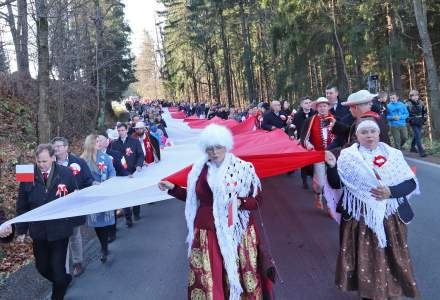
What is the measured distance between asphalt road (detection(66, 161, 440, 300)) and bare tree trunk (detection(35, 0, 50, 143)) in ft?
8.86

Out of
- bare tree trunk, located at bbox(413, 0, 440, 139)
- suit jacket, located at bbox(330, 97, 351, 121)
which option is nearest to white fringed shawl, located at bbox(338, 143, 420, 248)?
suit jacket, located at bbox(330, 97, 351, 121)

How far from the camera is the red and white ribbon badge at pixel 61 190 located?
4.84 m

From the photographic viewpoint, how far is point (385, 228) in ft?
12.9

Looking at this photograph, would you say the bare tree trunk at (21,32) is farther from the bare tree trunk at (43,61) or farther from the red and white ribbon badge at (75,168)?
the red and white ribbon badge at (75,168)

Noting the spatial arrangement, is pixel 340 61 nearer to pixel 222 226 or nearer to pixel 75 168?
pixel 75 168

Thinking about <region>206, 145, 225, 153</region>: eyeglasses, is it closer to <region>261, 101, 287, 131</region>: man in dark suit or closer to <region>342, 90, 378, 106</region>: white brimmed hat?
<region>342, 90, 378, 106</region>: white brimmed hat

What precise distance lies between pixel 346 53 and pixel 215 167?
25.7 meters

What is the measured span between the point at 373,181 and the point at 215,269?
154 cm

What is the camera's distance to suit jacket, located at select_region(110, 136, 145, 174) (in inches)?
322

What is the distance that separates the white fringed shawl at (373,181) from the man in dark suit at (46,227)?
2.87m

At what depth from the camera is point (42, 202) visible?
4738mm

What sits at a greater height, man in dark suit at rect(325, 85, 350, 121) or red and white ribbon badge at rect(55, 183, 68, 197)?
man in dark suit at rect(325, 85, 350, 121)

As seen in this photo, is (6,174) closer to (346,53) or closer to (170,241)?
(170,241)

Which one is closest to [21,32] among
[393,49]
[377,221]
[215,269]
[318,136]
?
[318,136]
